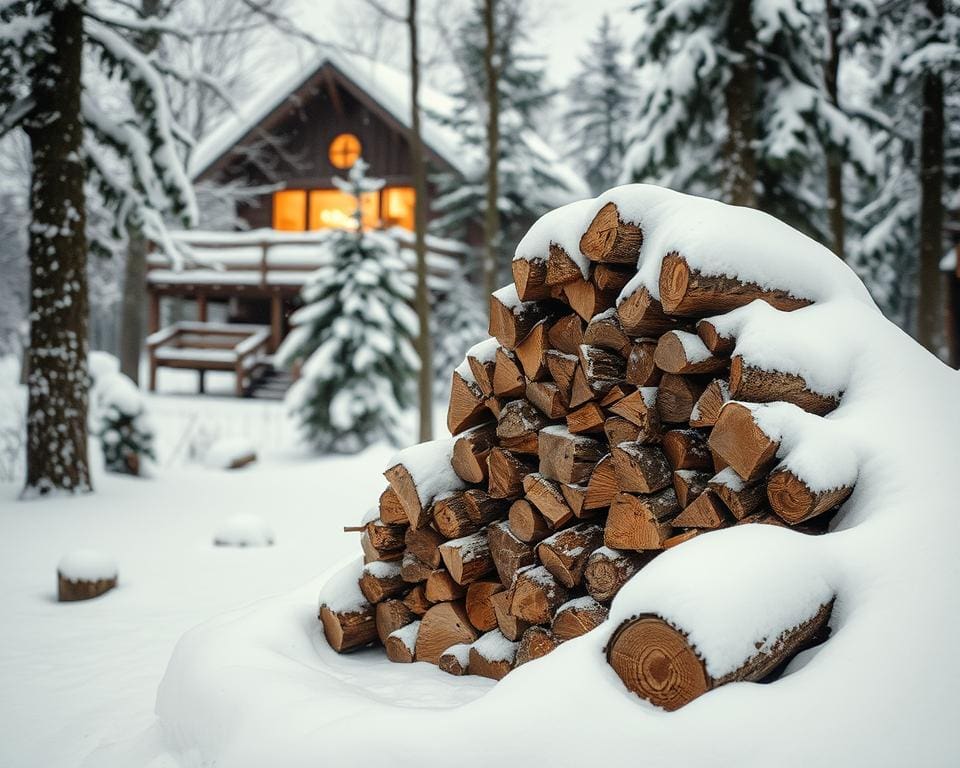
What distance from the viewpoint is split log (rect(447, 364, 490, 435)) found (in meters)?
3.48

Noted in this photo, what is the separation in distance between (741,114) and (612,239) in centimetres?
812

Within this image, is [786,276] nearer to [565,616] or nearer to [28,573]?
[565,616]

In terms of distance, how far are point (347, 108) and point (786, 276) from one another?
2091cm

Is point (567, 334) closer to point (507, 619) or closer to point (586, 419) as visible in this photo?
point (586, 419)

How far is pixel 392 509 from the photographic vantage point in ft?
11.6

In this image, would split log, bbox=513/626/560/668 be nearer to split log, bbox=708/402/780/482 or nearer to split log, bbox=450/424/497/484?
split log, bbox=450/424/497/484


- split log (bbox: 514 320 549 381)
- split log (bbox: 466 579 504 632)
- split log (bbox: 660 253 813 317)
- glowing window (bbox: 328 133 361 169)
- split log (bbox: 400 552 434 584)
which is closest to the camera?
Answer: split log (bbox: 660 253 813 317)

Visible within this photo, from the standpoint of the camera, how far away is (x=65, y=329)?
795cm

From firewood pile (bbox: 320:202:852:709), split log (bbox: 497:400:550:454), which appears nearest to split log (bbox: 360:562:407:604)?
firewood pile (bbox: 320:202:852:709)

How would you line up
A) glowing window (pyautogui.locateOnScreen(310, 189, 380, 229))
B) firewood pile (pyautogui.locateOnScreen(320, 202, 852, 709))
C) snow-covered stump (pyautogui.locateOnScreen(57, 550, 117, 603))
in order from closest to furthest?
firewood pile (pyautogui.locateOnScreen(320, 202, 852, 709))
snow-covered stump (pyautogui.locateOnScreen(57, 550, 117, 603))
glowing window (pyautogui.locateOnScreen(310, 189, 380, 229))

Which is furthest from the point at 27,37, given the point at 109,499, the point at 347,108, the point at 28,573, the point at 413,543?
the point at 347,108

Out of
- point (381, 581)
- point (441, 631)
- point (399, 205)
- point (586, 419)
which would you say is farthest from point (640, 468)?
point (399, 205)

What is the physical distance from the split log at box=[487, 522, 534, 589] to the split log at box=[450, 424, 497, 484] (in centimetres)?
25

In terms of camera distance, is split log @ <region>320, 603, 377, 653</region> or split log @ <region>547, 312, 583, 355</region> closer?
split log @ <region>547, 312, 583, 355</region>
